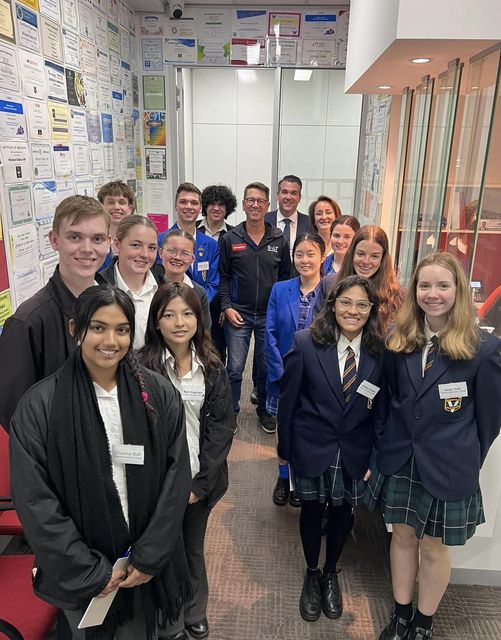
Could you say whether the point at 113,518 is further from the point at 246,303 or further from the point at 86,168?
the point at 86,168

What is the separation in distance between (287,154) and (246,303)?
9.12ft

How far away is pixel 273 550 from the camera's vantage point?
2.43 meters

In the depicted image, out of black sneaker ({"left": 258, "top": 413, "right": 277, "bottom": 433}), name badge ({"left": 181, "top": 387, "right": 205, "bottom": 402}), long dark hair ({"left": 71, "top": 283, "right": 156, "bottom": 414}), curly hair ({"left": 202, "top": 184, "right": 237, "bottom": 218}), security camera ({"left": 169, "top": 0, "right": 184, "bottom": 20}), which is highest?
security camera ({"left": 169, "top": 0, "right": 184, "bottom": 20})

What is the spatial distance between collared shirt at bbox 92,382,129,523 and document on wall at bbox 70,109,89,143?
244 cm

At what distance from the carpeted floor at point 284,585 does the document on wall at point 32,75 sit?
2472 mm

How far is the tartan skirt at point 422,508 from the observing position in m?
1.72

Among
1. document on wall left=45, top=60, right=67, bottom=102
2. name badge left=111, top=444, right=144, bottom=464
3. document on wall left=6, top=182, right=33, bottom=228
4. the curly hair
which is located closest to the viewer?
name badge left=111, top=444, right=144, bottom=464

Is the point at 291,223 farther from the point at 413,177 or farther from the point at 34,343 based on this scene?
the point at 34,343

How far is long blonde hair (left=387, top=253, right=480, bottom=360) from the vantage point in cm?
165

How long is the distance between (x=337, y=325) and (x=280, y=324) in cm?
85

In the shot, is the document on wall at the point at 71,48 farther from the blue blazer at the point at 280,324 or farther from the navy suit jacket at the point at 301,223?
the blue blazer at the point at 280,324

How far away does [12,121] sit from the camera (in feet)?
8.05

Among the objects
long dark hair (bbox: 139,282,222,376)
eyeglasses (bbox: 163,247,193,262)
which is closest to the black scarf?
long dark hair (bbox: 139,282,222,376)

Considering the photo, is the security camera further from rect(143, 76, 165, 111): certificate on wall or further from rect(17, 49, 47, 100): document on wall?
rect(17, 49, 47, 100): document on wall
